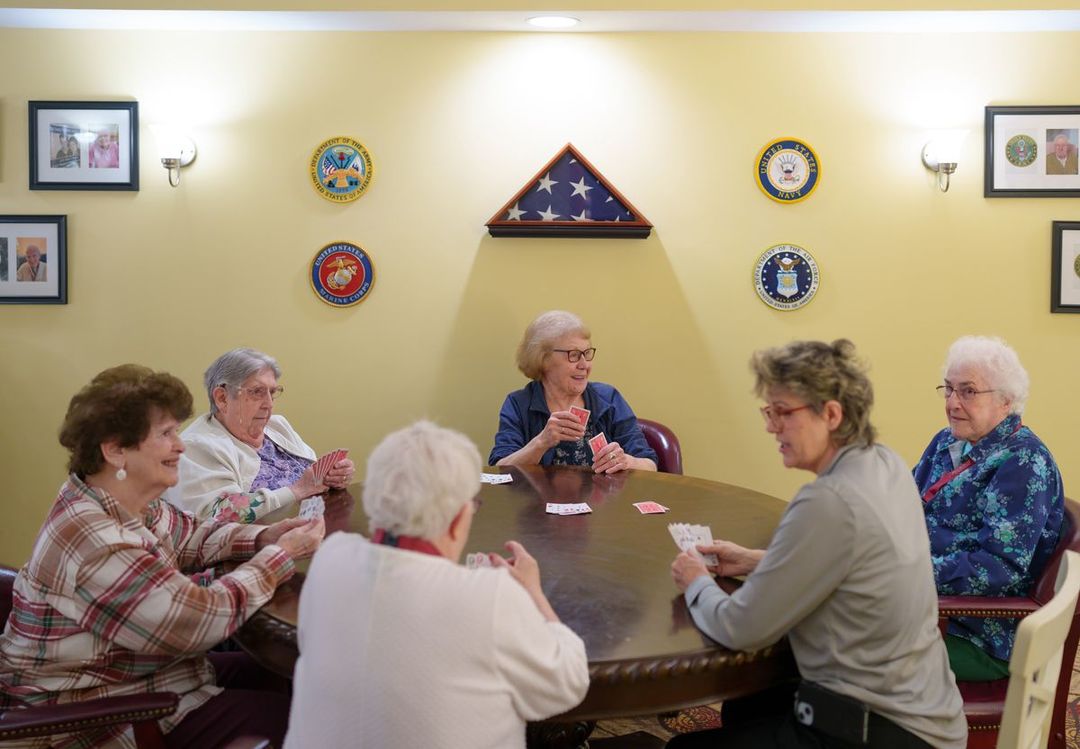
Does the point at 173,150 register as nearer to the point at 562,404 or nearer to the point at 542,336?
the point at 542,336

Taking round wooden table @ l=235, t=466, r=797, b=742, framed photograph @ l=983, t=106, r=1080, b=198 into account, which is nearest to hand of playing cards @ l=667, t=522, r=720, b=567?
round wooden table @ l=235, t=466, r=797, b=742

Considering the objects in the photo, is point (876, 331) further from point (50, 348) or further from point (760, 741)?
point (50, 348)

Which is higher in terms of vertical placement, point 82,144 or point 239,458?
point 82,144

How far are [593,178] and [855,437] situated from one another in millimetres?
2624

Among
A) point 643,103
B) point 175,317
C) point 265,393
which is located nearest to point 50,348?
point 175,317

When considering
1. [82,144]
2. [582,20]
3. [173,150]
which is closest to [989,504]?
[582,20]

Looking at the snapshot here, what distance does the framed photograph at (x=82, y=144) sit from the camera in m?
4.31

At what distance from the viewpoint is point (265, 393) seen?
3150 millimetres

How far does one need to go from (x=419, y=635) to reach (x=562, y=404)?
8.04 ft

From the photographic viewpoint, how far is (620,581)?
2.19 meters

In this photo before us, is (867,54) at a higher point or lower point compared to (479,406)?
higher

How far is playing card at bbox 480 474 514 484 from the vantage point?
3.31 m

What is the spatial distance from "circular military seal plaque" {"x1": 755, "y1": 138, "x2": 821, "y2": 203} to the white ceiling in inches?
21.6

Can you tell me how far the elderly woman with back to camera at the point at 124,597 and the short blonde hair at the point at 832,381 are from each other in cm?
124
